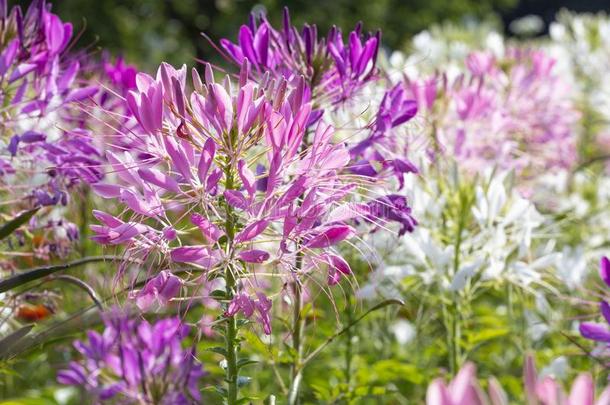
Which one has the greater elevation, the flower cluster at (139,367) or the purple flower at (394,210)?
the purple flower at (394,210)

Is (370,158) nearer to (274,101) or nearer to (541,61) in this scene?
(274,101)

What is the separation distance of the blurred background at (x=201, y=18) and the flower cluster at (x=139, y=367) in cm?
751

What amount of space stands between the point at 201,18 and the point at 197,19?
0.06 meters

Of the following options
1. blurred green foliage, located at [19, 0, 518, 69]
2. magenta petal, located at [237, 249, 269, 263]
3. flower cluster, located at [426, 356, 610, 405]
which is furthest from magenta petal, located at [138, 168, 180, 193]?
blurred green foliage, located at [19, 0, 518, 69]

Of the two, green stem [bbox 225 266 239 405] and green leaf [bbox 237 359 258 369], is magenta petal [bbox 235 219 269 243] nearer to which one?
green stem [bbox 225 266 239 405]

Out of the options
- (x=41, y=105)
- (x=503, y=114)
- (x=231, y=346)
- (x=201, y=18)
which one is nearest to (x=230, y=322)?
(x=231, y=346)

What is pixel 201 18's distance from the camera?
1088 centimetres

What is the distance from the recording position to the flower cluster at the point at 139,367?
141cm

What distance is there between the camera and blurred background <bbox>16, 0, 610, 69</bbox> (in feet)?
30.2

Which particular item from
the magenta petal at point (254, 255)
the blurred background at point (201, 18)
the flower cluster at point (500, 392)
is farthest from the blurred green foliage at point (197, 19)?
the flower cluster at point (500, 392)

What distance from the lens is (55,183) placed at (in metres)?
1.35

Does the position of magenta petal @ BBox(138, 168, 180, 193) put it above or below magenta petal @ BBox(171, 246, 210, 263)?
above

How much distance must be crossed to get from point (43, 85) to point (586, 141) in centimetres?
256

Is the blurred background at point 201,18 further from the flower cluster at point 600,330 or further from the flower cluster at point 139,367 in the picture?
the flower cluster at point 600,330
